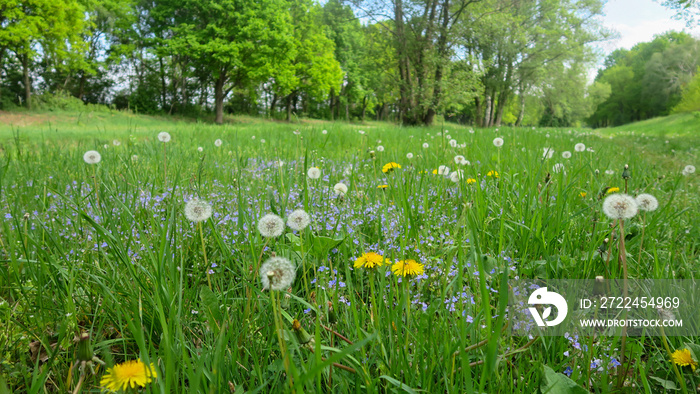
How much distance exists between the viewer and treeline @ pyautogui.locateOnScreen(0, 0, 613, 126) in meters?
18.3

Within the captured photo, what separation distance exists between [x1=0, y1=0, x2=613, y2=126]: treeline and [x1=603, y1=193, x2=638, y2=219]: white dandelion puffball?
12.1 meters

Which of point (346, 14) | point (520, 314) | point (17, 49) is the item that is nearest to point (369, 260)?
point (520, 314)

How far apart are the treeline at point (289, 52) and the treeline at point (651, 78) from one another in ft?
56.7

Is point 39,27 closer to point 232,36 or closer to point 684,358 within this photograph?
point 232,36

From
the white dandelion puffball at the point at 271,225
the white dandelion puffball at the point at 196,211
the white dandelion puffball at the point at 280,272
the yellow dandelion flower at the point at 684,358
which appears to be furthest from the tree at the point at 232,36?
the yellow dandelion flower at the point at 684,358

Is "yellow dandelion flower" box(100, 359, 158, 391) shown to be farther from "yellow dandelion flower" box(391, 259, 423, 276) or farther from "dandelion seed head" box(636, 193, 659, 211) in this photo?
"dandelion seed head" box(636, 193, 659, 211)

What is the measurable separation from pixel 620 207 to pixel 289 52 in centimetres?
2908

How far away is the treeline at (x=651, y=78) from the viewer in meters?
45.1

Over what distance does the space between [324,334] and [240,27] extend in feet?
89.6

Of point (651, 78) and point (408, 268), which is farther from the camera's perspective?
point (651, 78)

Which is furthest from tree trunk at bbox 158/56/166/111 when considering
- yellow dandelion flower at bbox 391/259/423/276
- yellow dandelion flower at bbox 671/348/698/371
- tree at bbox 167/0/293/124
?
yellow dandelion flower at bbox 671/348/698/371

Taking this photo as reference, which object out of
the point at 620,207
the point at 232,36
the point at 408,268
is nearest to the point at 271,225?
the point at 408,268

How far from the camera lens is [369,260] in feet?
3.51

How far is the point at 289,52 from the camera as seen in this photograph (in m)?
27.4
